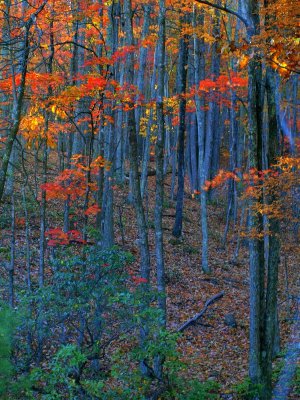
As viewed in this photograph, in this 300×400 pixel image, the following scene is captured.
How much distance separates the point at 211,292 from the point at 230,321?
2.08 metres

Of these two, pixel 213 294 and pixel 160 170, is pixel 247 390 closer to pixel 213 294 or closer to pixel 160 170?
pixel 160 170

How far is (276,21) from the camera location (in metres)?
7.29

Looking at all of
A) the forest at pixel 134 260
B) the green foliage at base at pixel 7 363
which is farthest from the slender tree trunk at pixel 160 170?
the green foliage at base at pixel 7 363

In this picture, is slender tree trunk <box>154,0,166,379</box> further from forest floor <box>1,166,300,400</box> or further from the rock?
the rock

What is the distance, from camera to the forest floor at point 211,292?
1125 cm

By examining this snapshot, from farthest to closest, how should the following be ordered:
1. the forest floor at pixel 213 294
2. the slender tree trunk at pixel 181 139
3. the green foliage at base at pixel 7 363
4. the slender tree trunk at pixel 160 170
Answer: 1. the slender tree trunk at pixel 181 139
2. the forest floor at pixel 213 294
3. the slender tree trunk at pixel 160 170
4. the green foliage at base at pixel 7 363

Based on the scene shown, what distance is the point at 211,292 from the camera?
51.1 ft

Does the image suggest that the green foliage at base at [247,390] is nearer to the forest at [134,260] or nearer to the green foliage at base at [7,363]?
the forest at [134,260]

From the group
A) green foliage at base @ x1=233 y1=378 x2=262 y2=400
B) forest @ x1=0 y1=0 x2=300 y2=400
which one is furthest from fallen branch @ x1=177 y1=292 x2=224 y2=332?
green foliage at base @ x1=233 y1=378 x2=262 y2=400

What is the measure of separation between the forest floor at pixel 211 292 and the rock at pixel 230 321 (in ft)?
0.26

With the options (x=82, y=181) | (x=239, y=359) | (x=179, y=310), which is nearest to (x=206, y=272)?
(x=179, y=310)

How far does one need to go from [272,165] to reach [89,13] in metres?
5.71

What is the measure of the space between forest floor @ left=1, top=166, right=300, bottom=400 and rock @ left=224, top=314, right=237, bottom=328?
0.08m

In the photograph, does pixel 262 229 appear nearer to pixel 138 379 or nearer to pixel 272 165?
pixel 272 165
